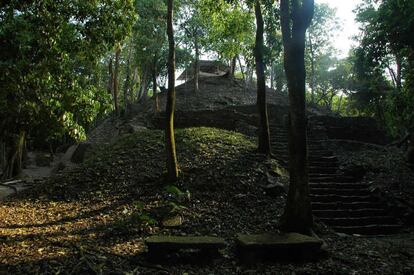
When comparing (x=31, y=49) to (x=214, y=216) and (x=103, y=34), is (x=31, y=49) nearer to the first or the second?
(x=103, y=34)

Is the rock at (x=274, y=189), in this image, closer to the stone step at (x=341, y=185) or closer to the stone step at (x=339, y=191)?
the stone step at (x=339, y=191)

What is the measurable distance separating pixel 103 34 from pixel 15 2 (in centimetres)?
157

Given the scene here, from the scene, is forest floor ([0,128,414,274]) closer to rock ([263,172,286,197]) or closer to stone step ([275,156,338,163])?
rock ([263,172,286,197])

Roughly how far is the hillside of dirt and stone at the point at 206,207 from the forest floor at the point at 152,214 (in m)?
0.03

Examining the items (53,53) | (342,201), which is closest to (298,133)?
(342,201)

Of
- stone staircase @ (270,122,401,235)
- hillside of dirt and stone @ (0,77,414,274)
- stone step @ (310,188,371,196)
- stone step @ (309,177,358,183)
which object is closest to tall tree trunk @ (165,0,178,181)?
hillside of dirt and stone @ (0,77,414,274)

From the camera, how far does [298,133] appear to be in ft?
23.0

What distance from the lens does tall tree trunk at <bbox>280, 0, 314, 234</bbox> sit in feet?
22.9

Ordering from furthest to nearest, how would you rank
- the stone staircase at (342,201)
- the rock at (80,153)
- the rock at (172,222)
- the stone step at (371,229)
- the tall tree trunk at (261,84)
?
the rock at (80,153), the tall tree trunk at (261,84), the stone staircase at (342,201), the stone step at (371,229), the rock at (172,222)

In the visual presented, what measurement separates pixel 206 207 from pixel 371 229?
4016 mm

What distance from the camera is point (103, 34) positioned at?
Answer: 6.95m

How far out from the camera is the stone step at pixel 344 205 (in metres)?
9.23

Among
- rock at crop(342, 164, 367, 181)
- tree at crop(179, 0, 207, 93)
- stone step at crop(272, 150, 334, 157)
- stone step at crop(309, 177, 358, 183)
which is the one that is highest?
tree at crop(179, 0, 207, 93)

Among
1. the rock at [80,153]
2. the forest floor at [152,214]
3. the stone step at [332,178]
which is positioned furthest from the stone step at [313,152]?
the rock at [80,153]
